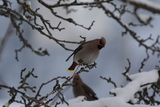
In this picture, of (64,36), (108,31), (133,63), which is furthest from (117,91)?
(108,31)

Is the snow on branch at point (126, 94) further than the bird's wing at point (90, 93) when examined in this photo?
No

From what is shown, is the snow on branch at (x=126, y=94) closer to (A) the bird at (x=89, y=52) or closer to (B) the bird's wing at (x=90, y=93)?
(A) the bird at (x=89, y=52)

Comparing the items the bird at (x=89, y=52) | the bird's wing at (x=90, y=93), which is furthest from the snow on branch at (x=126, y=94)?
the bird's wing at (x=90, y=93)

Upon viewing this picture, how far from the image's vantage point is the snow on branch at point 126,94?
7.47 feet

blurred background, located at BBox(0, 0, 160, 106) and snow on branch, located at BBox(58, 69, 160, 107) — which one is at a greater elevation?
blurred background, located at BBox(0, 0, 160, 106)

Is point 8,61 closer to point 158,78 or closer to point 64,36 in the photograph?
point 64,36

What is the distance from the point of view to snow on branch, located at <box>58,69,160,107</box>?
7.47ft

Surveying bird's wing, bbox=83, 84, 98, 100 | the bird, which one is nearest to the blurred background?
bird's wing, bbox=83, 84, 98, 100

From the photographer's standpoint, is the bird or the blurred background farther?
the blurred background

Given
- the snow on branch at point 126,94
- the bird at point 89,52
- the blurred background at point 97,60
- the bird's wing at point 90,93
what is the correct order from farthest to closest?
the blurred background at point 97,60 < the bird's wing at point 90,93 < the bird at point 89,52 < the snow on branch at point 126,94

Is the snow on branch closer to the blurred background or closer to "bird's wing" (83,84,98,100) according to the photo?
"bird's wing" (83,84,98,100)

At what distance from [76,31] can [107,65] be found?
1.56 meters

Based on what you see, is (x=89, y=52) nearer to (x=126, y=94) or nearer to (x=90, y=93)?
(x=126, y=94)

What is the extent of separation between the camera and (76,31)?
32.9 feet
